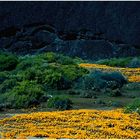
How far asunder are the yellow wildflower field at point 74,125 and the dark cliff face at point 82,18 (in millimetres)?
33449

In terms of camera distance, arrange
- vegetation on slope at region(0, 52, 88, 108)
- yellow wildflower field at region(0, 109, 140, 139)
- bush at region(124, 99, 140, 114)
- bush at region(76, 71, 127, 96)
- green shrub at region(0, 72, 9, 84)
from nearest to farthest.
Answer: yellow wildflower field at region(0, 109, 140, 139) < bush at region(124, 99, 140, 114) < vegetation on slope at region(0, 52, 88, 108) < bush at region(76, 71, 127, 96) < green shrub at region(0, 72, 9, 84)

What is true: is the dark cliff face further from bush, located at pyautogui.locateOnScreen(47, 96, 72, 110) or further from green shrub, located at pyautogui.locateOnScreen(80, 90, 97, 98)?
bush, located at pyautogui.locateOnScreen(47, 96, 72, 110)

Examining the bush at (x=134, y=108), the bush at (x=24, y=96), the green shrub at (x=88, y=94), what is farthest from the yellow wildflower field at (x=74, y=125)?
the green shrub at (x=88, y=94)

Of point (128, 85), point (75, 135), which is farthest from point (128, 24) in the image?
point (75, 135)

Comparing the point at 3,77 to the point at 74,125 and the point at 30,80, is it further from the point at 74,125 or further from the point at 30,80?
the point at 74,125

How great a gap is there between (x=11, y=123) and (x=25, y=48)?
115 feet

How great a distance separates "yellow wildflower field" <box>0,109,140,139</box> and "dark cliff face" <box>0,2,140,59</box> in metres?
33.4

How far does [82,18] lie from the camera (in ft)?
171

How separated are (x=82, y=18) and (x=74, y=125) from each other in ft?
121

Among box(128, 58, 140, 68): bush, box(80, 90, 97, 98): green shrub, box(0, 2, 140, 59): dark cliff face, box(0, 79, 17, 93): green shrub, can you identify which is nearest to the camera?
box(80, 90, 97, 98): green shrub

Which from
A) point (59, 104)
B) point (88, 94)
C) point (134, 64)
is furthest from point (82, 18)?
point (59, 104)

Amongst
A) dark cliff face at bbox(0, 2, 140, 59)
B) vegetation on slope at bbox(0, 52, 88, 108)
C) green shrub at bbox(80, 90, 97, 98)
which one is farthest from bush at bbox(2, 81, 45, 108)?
dark cliff face at bbox(0, 2, 140, 59)

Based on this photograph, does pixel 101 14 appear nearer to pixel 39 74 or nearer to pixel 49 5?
pixel 49 5

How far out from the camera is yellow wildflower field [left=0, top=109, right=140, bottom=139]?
14406mm
